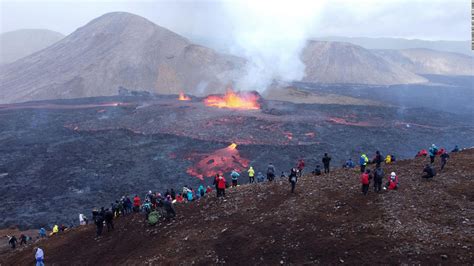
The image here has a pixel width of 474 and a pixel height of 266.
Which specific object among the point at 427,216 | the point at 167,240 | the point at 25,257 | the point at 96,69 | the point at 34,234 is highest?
the point at 96,69

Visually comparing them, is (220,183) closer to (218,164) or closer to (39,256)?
(39,256)

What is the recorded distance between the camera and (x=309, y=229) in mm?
17219

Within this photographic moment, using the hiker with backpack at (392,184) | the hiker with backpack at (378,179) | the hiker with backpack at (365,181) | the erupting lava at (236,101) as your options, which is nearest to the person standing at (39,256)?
the hiker with backpack at (365,181)

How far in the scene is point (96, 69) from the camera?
114812mm

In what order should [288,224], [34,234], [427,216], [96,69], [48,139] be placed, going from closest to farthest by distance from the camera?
[427,216] < [288,224] < [34,234] < [48,139] < [96,69]

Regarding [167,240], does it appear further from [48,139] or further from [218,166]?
[48,139]

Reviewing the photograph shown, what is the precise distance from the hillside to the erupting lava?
192 ft

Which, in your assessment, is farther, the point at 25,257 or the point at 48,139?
the point at 48,139

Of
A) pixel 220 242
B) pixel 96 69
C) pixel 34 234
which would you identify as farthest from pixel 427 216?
pixel 96 69

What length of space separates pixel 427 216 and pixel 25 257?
70.8 ft

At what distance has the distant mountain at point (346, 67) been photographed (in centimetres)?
16162

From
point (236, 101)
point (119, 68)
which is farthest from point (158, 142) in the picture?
point (119, 68)

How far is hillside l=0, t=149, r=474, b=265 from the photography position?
14805 mm

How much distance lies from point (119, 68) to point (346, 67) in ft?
322
